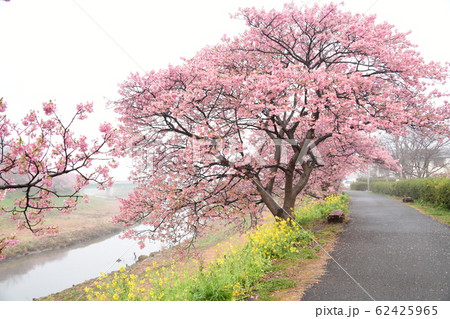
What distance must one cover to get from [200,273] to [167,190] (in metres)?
3.09

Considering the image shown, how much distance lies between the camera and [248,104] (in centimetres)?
729

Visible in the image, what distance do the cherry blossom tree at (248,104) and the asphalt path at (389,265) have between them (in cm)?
293

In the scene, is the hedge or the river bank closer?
the hedge

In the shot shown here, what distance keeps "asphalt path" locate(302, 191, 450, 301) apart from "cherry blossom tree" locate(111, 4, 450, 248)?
2.93m

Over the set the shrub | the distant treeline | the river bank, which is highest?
the distant treeline

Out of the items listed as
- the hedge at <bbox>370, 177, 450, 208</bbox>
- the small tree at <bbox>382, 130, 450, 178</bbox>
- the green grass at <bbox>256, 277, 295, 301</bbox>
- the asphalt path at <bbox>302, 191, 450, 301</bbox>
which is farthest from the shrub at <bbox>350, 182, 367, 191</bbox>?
the green grass at <bbox>256, 277, 295, 301</bbox>

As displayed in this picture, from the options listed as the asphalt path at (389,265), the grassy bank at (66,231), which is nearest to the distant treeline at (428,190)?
the asphalt path at (389,265)

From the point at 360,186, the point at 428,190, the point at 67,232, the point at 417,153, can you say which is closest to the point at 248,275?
the point at 428,190

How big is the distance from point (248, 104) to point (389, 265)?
16.1 ft

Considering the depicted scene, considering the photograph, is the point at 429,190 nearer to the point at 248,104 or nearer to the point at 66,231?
the point at 248,104

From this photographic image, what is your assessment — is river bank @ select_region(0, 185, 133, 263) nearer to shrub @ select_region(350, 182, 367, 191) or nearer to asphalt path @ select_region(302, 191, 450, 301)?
asphalt path @ select_region(302, 191, 450, 301)

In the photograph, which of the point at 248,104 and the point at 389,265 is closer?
the point at 389,265

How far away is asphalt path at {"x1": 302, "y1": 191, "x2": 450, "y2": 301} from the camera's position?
4.76 meters

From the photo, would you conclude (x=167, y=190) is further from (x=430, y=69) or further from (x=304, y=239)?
(x=430, y=69)
